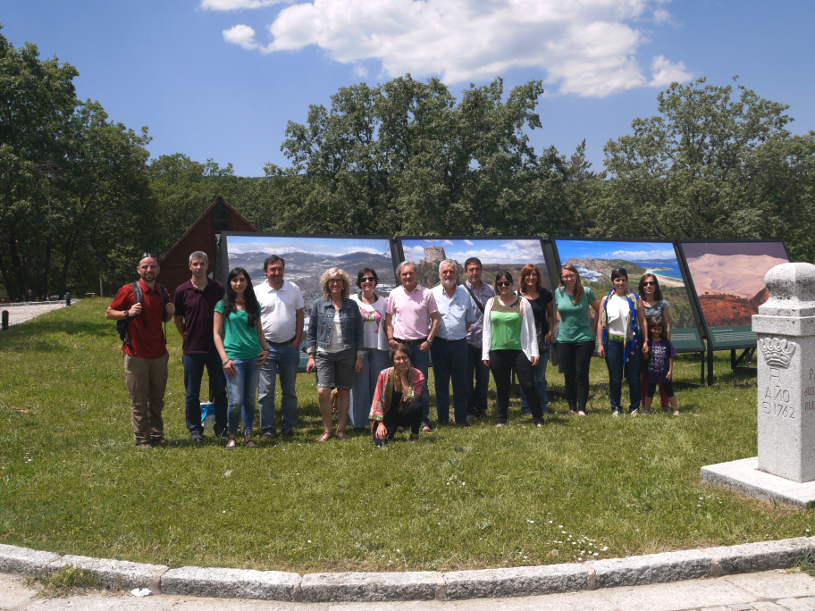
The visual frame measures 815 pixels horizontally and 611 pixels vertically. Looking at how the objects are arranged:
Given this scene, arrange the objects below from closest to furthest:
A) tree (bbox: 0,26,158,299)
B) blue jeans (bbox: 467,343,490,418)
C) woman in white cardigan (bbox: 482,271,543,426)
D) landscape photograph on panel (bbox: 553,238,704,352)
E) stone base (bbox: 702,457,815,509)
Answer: stone base (bbox: 702,457,815,509)
woman in white cardigan (bbox: 482,271,543,426)
blue jeans (bbox: 467,343,490,418)
landscape photograph on panel (bbox: 553,238,704,352)
tree (bbox: 0,26,158,299)

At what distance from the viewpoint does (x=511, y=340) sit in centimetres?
718

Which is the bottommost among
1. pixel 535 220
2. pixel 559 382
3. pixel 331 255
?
pixel 559 382

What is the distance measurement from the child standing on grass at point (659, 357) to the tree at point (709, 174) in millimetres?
28848

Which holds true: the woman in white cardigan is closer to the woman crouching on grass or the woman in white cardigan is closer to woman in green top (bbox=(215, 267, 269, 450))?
the woman crouching on grass

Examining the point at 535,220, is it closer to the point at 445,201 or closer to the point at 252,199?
the point at 445,201

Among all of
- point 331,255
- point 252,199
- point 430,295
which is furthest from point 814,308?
point 252,199

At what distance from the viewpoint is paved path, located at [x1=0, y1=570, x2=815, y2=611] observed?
3.35 metres

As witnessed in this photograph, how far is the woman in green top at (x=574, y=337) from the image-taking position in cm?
791

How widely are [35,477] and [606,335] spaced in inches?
260

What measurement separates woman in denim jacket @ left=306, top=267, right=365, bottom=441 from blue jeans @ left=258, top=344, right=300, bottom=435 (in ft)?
0.88

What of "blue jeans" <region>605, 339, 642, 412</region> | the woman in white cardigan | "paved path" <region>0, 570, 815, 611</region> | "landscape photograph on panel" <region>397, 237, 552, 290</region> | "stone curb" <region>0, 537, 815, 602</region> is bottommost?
"paved path" <region>0, 570, 815, 611</region>

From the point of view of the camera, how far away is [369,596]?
3447 millimetres

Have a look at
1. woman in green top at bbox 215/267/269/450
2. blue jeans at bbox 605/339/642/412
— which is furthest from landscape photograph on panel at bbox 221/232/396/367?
blue jeans at bbox 605/339/642/412

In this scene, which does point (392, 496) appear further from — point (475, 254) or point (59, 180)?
point (59, 180)
